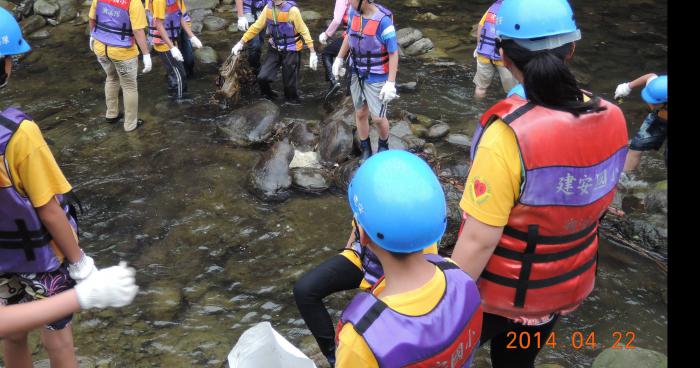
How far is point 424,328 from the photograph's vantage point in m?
2.00

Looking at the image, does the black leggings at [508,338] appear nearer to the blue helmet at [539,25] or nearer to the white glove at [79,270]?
the blue helmet at [539,25]

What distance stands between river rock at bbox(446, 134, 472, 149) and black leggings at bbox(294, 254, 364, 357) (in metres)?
4.27

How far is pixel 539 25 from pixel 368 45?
379 cm

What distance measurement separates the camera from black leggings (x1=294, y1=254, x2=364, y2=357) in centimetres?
317

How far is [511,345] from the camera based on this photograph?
9.21 feet

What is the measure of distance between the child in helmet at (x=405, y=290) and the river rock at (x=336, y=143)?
4.53 metres

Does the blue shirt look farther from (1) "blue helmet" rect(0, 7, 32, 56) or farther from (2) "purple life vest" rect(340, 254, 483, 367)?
(2) "purple life vest" rect(340, 254, 483, 367)

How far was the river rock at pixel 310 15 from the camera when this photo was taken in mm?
11922

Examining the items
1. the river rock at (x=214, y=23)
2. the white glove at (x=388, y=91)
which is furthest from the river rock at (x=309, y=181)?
the river rock at (x=214, y=23)

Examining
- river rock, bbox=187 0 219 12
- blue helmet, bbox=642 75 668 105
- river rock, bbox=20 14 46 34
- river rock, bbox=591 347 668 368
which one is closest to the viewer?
river rock, bbox=591 347 668 368

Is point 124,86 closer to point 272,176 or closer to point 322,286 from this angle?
point 272,176

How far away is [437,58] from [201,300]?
6.71 meters

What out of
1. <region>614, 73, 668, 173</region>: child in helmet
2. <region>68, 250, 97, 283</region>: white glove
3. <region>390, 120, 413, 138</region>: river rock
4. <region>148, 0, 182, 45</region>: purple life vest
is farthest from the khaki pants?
<region>614, 73, 668, 173</region>: child in helmet

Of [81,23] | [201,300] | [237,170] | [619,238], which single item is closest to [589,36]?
[619,238]
